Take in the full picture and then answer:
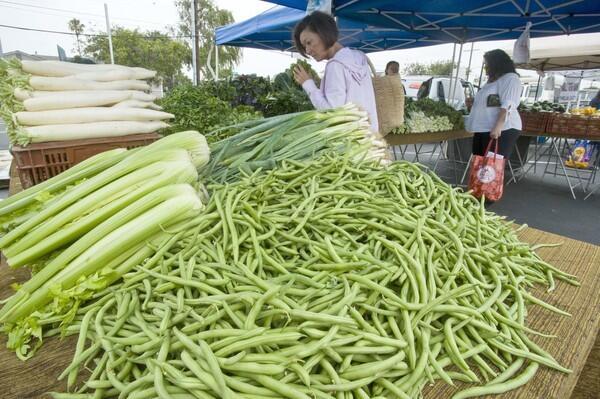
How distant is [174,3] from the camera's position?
34531mm

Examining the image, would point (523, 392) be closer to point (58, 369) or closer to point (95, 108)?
point (58, 369)

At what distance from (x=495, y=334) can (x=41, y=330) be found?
4.84 feet

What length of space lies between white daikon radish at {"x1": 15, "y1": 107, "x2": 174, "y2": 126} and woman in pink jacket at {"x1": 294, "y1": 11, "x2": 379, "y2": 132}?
145 centimetres

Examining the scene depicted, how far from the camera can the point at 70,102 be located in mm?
2268

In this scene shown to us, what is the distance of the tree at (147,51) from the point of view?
2870 cm

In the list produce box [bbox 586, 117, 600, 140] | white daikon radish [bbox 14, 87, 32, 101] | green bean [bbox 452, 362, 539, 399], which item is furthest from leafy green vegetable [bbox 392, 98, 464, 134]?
green bean [bbox 452, 362, 539, 399]

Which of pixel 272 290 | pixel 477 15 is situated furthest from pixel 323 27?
pixel 477 15

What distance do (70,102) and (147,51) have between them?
31.5 m

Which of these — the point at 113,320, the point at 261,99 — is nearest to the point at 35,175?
the point at 113,320

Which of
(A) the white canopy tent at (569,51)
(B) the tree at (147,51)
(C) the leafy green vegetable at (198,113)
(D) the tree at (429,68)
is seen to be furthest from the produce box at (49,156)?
(D) the tree at (429,68)

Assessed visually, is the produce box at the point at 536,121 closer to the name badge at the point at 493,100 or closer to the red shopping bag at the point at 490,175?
the name badge at the point at 493,100

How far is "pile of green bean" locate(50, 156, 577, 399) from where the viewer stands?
0.89m

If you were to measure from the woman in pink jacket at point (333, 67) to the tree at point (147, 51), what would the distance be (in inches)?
1107

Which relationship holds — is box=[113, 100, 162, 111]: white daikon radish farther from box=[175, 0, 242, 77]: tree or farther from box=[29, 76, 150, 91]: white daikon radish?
box=[175, 0, 242, 77]: tree
